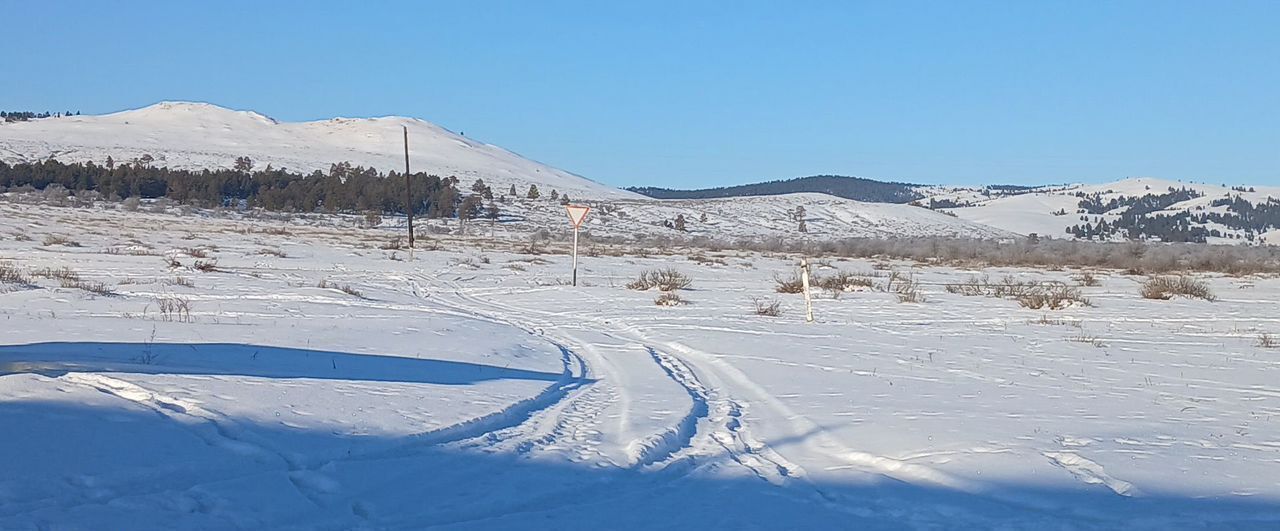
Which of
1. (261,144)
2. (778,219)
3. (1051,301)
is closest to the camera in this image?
(1051,301)

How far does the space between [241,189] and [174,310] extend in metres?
68.5

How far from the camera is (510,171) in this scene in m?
144

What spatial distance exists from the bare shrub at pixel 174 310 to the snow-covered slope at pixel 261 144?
93048mm

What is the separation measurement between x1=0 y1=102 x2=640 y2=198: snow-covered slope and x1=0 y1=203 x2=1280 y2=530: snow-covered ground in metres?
96.8

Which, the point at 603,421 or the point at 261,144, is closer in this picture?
the point at 603,421

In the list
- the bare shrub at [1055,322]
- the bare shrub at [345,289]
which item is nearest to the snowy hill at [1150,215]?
the bare shrub at [1055,322]

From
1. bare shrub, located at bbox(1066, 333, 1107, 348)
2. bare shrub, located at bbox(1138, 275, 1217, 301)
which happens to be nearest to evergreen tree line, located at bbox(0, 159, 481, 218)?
bare shrub, located at bbox(1138, 275, 1217, 301)

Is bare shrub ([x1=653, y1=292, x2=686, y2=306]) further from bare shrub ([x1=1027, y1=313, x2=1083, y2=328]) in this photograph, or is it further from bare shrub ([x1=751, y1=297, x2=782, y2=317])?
bare shrub ([x1=1027, y1=313, x2=1083, y2=328])

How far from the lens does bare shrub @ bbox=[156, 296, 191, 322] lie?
12.3m

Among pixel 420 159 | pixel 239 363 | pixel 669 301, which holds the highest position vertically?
pixel 420 159

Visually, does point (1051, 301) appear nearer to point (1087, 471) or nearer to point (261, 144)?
point (1087, 471)

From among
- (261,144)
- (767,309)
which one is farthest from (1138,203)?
(767,309)

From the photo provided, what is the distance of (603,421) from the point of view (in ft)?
24.7

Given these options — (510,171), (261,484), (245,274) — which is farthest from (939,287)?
(510,171)
